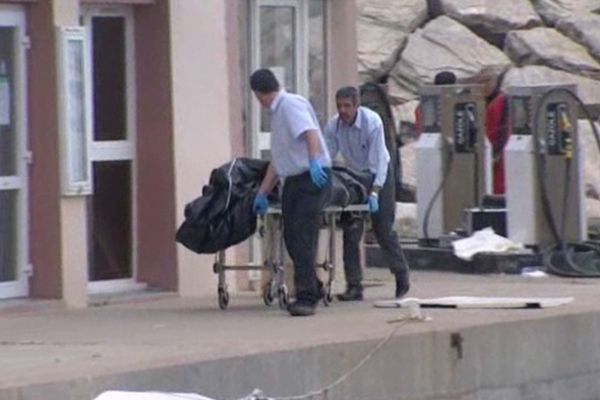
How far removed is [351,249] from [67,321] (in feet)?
7.83

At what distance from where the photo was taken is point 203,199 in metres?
14.9

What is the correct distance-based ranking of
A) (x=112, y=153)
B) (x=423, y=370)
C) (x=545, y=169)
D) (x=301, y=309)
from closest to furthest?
(x=423, y=370) < (x=301, y=309) < (x=112, y=153) < (x=545, y=169)

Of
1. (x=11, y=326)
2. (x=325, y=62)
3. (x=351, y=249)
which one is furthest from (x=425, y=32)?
(x=11, y=326)

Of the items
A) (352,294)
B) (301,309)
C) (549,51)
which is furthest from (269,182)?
(549,51)

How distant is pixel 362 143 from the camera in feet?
51.1

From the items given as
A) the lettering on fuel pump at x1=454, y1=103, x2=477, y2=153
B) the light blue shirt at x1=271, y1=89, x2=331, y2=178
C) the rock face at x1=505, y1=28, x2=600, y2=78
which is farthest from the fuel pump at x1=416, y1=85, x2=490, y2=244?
the rock face at x1=505, y1=28, x2=600, y2=78

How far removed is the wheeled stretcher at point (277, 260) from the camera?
48.8ft

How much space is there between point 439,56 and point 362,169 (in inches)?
557

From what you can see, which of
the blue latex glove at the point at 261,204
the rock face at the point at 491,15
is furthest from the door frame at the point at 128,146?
the rock face at the point at 491,15

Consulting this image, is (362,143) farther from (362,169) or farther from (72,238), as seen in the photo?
(72,238)

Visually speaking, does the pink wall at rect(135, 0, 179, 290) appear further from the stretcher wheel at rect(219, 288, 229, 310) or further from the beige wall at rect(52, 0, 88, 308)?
the stretcher wheel at rect(219, 288, 229, 310)

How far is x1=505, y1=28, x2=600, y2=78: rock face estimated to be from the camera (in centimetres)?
3019

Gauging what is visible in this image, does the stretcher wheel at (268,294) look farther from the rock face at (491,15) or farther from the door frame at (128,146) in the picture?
the rock face at (491,15)

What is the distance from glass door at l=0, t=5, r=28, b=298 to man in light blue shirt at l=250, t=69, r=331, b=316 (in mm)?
2149
